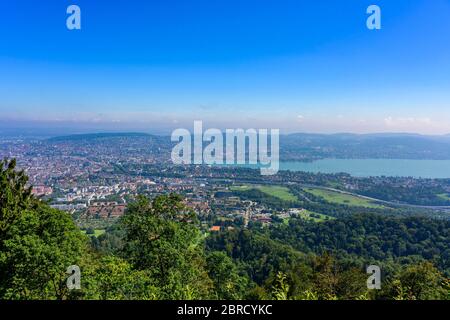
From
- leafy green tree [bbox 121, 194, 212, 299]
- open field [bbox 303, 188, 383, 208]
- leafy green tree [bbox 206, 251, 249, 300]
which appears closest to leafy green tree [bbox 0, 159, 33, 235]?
leafy green tree [bbox 121, 194, 212, 299]

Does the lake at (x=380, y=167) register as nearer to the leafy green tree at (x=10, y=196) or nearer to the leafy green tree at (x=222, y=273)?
the leafy green tree at (x=222, y=273)

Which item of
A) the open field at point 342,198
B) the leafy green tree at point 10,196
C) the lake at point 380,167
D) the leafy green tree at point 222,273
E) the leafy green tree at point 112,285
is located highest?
the leafy green tree at point 10,196

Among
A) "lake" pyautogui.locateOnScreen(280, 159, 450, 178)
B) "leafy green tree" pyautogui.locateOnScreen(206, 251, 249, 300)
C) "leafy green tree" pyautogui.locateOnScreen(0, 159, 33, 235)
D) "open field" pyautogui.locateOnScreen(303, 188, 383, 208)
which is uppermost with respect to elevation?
"leafy green tree" pyautogui.locateOnScreen(0, 159, 33, 235)

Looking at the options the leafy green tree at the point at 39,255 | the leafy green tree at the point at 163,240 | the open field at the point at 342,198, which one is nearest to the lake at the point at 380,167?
the open field at the point at 342,198

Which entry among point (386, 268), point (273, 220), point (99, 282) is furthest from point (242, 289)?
point (273, 220)

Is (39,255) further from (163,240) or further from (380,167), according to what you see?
(380,167)

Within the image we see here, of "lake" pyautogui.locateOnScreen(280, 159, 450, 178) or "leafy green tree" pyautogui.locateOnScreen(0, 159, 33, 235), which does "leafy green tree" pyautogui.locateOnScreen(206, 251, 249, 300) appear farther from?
"lake" pyautogui.locateOnScreen(280, 159, 450, 178)
